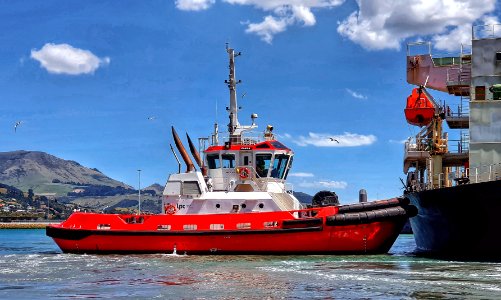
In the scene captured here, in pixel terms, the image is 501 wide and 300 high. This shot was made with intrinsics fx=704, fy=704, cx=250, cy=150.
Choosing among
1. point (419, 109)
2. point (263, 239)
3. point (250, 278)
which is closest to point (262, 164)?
point (263, 239)

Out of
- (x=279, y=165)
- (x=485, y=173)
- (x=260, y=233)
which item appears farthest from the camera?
(x=279, y=165)

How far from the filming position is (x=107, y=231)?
26.2 metres

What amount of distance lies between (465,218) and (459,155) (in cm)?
550

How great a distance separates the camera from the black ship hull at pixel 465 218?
20.3 m

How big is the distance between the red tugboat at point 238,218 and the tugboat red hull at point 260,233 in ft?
0.11

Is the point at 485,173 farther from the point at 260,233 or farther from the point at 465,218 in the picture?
the point at 260,233

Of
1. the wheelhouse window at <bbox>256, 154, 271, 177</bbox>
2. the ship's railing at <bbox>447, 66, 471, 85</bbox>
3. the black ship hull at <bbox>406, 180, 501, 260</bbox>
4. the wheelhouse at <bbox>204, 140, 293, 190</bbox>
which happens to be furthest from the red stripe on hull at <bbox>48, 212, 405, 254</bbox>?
the ship's railing at <bbox>447, 66, 471, 85</bbox>

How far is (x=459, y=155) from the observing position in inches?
1042

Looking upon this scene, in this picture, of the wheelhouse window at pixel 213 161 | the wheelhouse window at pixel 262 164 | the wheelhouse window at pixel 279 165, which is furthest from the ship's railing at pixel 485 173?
the wheelhouse window at pixel 213 161

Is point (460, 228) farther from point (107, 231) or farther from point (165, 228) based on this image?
point (107, 231)

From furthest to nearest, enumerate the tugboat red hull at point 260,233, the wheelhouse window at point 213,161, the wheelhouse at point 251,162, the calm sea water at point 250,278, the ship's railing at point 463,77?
the wheelhouse window at point 213,161 < the wheelhouse at point 251,162 < the ship's railing at point 463,77 < the tugboat red hull at point 260,233 < the calm sea water at point 250,278

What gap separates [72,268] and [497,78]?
601 inches

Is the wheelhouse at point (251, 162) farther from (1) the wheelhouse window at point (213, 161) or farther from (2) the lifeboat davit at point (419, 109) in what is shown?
(2) the lifeboat davit at point (419, 109)

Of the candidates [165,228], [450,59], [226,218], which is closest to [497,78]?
[450,59]
